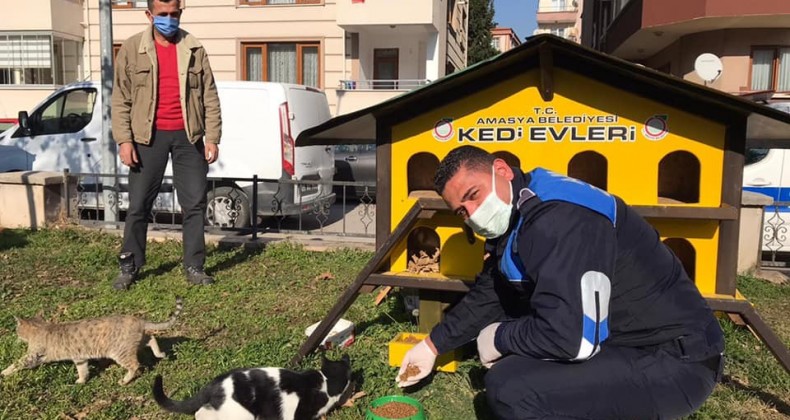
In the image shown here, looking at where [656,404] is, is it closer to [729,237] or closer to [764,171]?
[729,237]

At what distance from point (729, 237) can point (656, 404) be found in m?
1.47

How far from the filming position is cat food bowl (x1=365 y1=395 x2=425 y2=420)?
3.09m

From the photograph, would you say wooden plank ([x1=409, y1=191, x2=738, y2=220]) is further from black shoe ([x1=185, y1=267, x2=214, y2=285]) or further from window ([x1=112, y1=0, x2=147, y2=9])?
window ([x1=112, y1=0, x2=147, y2=9])

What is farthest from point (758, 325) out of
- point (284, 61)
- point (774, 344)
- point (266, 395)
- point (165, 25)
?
point (284, 61)

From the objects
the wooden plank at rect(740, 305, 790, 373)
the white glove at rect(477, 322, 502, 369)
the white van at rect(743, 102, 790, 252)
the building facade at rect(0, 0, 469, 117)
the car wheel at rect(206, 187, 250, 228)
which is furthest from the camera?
the building facade at rect(0, 0, 469, 117)

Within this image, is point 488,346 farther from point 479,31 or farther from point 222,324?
point 479,31

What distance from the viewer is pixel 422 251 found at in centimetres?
432

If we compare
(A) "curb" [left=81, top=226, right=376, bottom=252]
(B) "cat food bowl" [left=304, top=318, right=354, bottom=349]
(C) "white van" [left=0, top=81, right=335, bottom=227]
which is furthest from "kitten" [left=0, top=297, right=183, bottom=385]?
(C) "white van" [left=0, top=81, right=335, bottom=227]

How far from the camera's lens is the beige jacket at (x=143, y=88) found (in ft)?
16.8

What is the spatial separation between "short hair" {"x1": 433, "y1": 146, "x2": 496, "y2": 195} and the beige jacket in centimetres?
329

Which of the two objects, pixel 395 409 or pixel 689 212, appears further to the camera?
pixel 689 212

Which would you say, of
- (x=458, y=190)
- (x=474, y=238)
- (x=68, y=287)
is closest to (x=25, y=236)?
(x=68, y=287)

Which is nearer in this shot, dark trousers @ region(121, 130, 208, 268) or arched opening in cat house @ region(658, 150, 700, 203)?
arched opening in cat house @ region(658, 150, 700, 203)

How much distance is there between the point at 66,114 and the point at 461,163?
8645 mm
